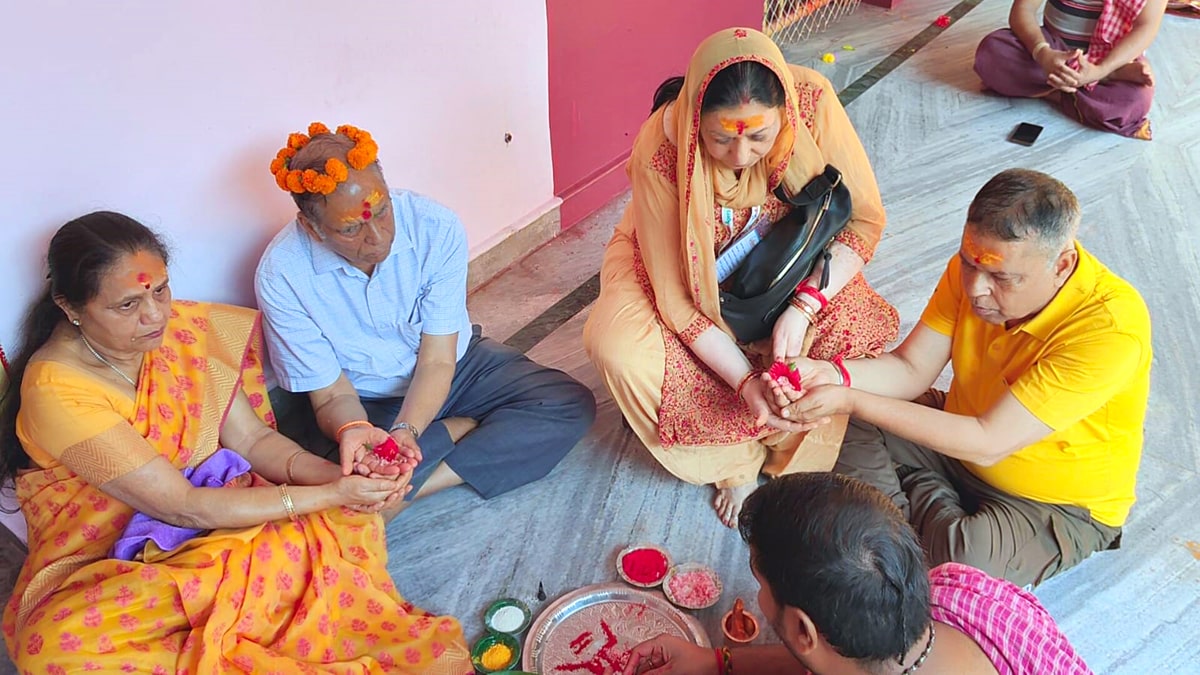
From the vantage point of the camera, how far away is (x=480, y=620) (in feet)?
7.37

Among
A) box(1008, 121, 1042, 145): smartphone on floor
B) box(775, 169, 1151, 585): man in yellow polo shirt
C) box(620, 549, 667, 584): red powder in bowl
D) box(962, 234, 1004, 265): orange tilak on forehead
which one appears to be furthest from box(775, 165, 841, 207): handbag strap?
box(1008, 121, 1042, 145): smartphone on floor

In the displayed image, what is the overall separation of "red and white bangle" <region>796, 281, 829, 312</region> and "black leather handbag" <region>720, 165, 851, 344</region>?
0.06ft

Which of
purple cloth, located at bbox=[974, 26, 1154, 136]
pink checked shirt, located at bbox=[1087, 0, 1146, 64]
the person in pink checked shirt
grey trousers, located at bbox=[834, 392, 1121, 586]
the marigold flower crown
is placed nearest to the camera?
the person in pink checked shirt

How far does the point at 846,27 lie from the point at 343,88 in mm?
3982

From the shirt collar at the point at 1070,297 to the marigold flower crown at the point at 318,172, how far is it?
1519mm

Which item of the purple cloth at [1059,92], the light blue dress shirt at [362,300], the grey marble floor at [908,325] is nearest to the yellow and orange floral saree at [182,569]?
the light blue dress shirt at [362,300]

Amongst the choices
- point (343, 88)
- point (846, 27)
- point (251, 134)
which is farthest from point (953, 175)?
point (251, 134)

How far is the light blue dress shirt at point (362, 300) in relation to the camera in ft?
7.41

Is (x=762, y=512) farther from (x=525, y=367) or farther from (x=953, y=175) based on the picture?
(x=953, y=175)

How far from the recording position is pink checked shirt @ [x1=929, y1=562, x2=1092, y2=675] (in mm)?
1387

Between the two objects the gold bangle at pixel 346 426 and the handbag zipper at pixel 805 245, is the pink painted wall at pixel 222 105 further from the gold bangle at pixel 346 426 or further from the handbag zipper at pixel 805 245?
the handbag zipper at pixel 805 245

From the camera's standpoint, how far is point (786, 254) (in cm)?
234

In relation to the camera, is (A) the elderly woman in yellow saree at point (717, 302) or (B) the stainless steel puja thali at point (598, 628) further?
(A) the elderly woman in yellow saree at point (717, 302)

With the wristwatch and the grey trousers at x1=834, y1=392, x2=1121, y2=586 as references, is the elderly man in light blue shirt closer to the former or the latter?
the wristwatch
